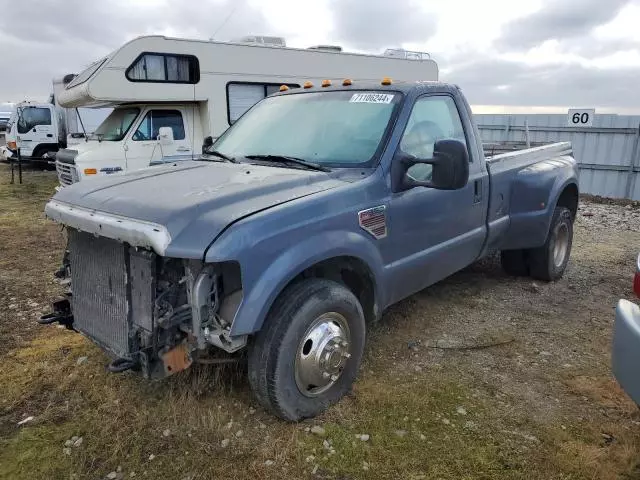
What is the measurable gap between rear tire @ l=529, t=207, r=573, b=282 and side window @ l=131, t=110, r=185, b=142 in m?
6.77

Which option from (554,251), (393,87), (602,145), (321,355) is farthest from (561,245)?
(602,145)

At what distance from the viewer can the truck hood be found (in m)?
2.48

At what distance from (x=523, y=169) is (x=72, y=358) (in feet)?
13.3

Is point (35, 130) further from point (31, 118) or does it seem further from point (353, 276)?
point (353, 276)

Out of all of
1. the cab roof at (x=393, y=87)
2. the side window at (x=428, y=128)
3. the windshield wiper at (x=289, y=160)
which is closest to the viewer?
the windshield wiper at (x=289, y=160)

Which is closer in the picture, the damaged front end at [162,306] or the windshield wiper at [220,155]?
the damaged front end at [162,306]

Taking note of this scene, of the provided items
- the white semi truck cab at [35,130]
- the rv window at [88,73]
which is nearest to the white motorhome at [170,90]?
the rv window at [88,73]

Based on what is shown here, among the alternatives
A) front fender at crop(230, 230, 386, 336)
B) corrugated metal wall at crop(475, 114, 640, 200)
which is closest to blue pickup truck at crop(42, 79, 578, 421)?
front fender at crop(230, 230, 386, 336)

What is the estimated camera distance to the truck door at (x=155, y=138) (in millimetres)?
9219

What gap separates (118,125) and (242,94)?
2285 millimetres

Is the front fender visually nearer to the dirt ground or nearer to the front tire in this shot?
the front tire

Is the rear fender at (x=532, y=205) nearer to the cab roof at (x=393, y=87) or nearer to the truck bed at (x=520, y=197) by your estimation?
the truck bed at (x=520, y=197)

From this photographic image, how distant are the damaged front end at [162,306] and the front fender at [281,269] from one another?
100 mm

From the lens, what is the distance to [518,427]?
3035 millimetres
